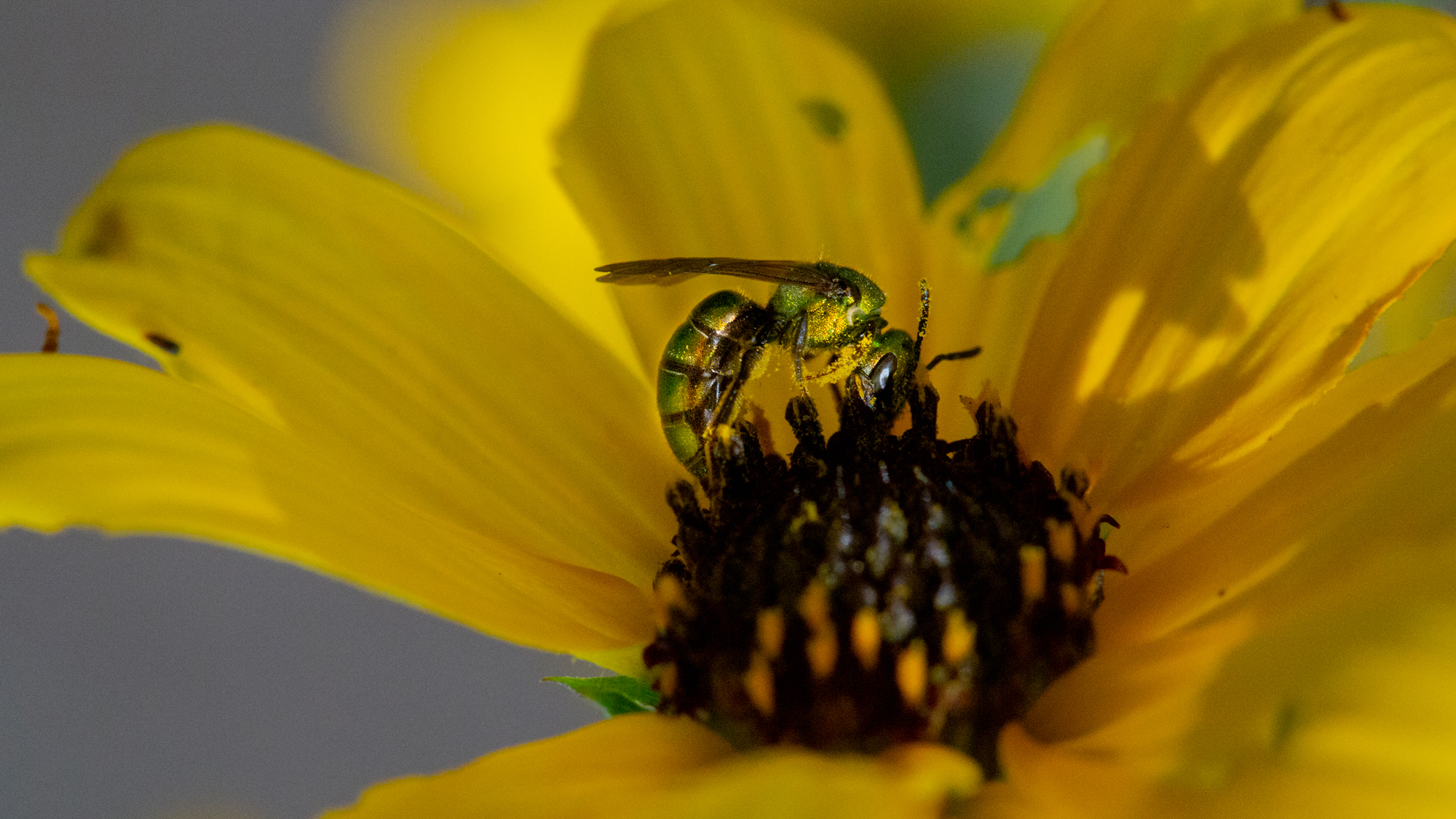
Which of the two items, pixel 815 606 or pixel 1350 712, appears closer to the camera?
pixel 1350 712

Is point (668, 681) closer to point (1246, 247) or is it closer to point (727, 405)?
point (727, 405)

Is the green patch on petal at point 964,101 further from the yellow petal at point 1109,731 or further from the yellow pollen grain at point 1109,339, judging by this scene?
the yellow petal at point 1109,731

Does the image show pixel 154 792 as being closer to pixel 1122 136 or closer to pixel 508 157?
pixel 508 157

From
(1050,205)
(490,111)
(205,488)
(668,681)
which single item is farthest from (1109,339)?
(490,111)

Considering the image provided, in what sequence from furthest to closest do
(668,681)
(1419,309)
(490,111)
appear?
1. (490,111)
2. (1419,309)
3. (668,681)

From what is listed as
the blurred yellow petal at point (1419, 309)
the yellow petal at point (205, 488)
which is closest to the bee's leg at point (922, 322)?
the yellow petal at point (205, 488)

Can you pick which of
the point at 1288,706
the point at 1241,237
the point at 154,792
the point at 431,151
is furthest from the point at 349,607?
the point at 1288,706
